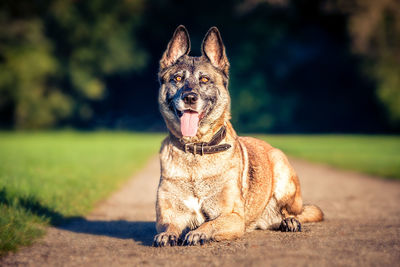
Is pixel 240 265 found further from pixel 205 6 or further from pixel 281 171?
pixel 205 6

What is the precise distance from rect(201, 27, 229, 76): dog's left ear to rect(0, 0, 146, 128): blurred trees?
37.6 m

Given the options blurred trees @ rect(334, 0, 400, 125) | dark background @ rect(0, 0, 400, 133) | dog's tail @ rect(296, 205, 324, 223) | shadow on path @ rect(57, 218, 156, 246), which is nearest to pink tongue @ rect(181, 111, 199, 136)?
shadow on path @ rect(57, 218, 156, 246)

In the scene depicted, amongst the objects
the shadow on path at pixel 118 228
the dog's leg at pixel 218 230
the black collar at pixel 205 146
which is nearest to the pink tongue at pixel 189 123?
the black collar at pixel 205 146

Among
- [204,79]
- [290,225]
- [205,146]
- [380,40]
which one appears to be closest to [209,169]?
[205,146]

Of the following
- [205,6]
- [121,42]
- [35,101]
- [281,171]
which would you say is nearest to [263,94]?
[205,6]

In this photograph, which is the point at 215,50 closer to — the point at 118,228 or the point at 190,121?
the point at 190,121

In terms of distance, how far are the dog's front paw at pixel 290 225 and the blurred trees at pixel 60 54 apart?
126 ft

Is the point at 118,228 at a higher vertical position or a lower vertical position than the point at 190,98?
lower

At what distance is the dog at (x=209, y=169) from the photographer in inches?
203

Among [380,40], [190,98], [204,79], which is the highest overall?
[380,40]

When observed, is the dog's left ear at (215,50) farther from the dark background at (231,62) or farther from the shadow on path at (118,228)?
the dark background at (231,62)

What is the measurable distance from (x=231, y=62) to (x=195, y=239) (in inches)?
1630

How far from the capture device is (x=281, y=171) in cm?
614

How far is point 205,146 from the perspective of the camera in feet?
17.6
